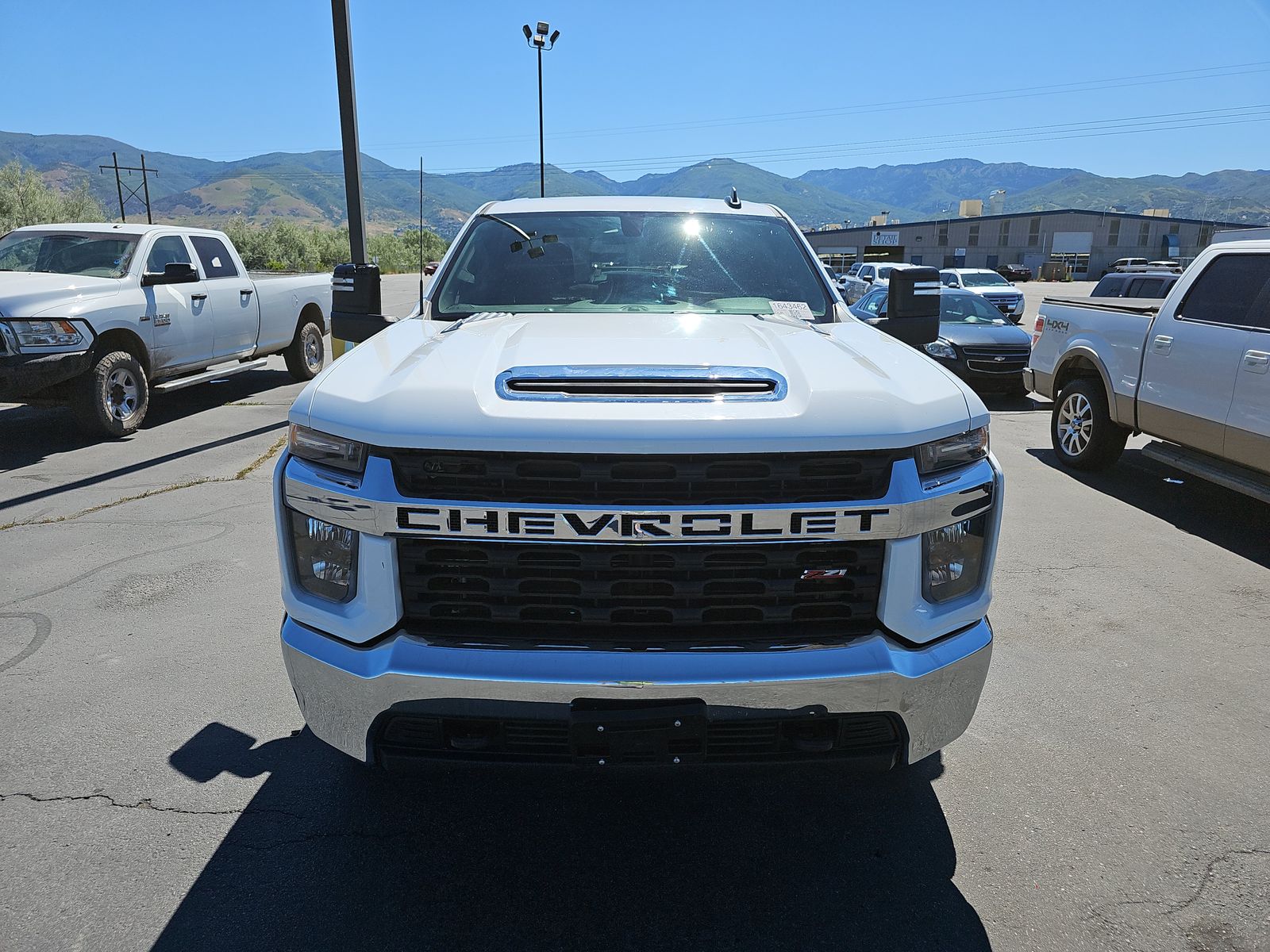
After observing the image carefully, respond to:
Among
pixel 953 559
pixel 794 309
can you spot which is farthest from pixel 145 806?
pixel 794 309

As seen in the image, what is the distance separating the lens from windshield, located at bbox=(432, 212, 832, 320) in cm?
381

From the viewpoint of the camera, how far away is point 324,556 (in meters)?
2.47

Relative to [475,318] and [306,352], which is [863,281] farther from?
[475,318]

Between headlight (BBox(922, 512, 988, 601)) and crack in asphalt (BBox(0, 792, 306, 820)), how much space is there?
212cm

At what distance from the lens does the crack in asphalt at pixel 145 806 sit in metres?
2.92

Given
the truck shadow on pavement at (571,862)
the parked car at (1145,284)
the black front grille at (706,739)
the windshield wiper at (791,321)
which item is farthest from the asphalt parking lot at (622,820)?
the parked car at (1145,284)

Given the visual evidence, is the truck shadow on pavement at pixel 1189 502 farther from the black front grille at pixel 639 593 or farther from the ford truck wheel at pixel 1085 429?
the black front grille at pixel 639 593

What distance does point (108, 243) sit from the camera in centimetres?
952

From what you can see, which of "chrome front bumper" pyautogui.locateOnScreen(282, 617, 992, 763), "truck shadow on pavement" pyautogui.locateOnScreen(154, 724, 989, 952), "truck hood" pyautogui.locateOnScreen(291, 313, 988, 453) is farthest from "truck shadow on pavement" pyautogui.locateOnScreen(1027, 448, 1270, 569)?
"chrome front bumper" pyautogui.locateOnScreen(282, 617, 992, 763)

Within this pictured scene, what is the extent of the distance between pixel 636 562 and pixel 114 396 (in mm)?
8275

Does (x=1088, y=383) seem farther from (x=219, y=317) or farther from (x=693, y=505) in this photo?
(x=219, y=317)

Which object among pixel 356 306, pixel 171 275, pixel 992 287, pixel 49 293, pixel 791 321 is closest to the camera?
pixel 791 321

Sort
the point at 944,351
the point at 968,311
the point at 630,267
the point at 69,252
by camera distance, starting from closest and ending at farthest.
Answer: the point at 630,267
the point at 69,252
the point at 944,351
the point at 968,311

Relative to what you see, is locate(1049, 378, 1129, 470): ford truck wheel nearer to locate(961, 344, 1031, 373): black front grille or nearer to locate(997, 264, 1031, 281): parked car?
locate(961, 344, 1031, 373): black front grille
